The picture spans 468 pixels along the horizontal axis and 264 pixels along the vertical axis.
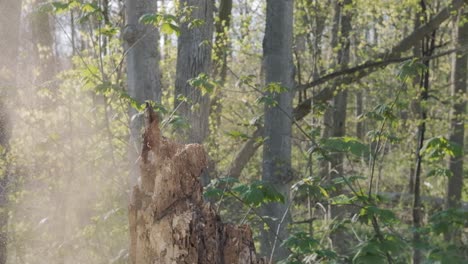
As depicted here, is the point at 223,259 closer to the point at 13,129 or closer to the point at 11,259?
the point at 13,129

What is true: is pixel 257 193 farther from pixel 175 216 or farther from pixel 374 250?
pixel 175 216

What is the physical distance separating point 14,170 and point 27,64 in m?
→ 2.35

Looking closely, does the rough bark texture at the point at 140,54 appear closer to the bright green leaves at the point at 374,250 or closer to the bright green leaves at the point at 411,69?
the bright green leaves at the point at 411,69

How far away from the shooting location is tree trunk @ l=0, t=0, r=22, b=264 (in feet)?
22.2

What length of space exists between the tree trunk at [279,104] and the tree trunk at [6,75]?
2907mm

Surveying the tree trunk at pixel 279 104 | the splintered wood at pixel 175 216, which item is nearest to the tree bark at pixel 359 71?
the tree trunk at pixel 279 104

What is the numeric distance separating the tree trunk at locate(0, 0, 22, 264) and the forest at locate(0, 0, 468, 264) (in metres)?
0.02

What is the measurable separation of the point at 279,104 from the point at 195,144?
3.09 metres

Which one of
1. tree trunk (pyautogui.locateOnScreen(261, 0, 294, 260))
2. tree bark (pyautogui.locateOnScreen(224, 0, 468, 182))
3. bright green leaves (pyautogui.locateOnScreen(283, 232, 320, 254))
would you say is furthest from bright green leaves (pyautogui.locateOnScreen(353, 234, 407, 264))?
tree bark (pyautogui.locateOnScreen(224, 0, 468, 182))

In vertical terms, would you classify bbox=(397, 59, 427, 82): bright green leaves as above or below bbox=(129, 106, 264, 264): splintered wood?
above

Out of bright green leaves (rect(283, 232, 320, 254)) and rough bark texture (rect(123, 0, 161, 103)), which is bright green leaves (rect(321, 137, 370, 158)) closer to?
bright green leaves (rect(283, 232, 320, 254))

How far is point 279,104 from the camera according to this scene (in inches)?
232

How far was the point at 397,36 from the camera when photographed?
10406mm

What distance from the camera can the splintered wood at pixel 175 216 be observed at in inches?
104
